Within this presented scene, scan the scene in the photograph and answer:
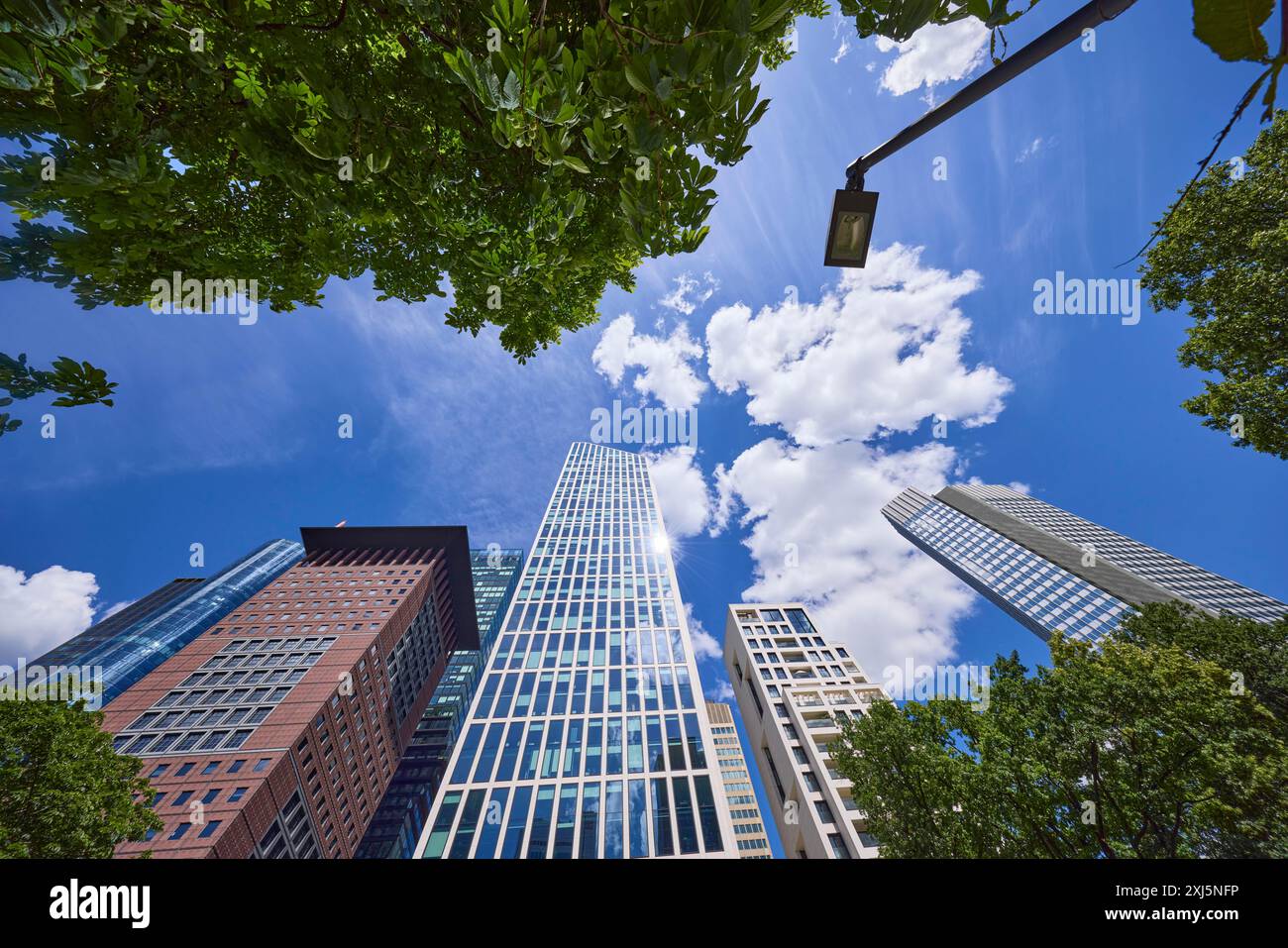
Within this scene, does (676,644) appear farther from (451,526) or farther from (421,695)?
(421,695)

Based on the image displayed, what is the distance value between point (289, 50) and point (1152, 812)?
18833 mm

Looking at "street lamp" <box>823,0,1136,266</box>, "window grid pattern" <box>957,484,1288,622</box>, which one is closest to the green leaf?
"street lamp" <box>823,0,1136,266</box>

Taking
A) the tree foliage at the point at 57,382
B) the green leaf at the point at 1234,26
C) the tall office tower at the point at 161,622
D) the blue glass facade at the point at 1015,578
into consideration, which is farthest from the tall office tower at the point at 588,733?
the blue glass facade at the point at 1015,578

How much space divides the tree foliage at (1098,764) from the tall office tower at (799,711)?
16848 millimetres

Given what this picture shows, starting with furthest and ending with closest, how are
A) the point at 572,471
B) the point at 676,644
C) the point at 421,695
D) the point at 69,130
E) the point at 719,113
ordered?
the point at 572,471 → the point at 421,695 → the point at 676,644 → the point at 69,130 → the point at 719,113

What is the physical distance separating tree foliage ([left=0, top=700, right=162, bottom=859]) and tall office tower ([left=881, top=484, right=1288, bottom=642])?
82930 mm

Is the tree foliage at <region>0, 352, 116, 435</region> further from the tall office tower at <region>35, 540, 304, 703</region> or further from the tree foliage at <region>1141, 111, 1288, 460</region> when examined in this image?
the tall office tower at <region>35, 540, 304, 703</region>

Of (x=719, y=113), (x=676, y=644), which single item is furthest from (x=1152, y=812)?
(x=676, y=644)

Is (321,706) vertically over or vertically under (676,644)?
under

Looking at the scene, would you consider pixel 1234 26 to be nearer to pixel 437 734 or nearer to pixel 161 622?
pixel 161 622

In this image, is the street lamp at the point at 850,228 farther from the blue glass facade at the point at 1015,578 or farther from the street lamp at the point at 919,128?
the blue glass facade at the point at 1015,578

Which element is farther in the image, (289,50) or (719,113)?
(289,50)

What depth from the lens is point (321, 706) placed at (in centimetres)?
3991

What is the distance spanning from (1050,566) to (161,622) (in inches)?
5004
